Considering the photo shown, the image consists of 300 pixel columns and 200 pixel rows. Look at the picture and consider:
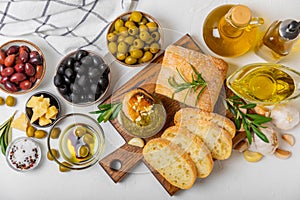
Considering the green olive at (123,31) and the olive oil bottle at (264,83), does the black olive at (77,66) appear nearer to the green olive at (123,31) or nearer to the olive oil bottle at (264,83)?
the green olive at (123,31)

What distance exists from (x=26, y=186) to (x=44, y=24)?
452mm

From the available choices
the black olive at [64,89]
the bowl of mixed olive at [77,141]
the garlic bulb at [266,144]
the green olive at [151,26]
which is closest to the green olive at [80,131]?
the bowl of mixed olive at [77,141]

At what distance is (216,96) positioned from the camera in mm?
1222

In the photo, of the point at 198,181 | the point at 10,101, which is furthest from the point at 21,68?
the point at 198,181

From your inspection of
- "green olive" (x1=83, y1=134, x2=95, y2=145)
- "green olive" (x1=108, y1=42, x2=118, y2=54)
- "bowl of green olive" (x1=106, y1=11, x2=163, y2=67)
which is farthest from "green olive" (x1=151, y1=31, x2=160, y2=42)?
"green olive" (x1=83, y1=134, x2=95, y2=145)

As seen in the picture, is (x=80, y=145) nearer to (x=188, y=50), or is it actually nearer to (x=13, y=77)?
(x=13, y=77)

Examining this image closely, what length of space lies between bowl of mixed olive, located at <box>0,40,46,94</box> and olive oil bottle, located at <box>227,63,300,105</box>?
0.51 meters

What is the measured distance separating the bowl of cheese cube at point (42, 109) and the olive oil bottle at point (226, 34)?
1.46 feet

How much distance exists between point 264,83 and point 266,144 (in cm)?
16

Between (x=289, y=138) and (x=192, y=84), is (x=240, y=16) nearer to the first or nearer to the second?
(x=192, y=84)

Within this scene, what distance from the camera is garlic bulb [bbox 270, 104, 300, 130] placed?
1.25 metres

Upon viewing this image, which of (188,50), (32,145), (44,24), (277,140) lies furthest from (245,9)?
(32,145)

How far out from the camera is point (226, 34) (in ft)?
4.01

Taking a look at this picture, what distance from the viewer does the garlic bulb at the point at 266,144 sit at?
125 centimetres
